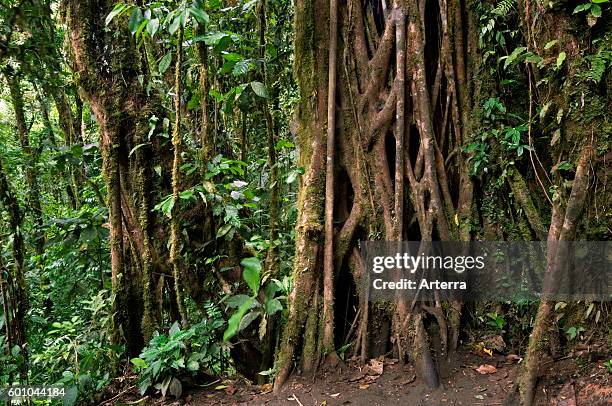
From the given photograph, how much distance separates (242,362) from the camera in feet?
11.5

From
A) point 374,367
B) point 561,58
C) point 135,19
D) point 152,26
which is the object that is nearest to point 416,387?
point 374,367

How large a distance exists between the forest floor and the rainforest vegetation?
0.24 ft

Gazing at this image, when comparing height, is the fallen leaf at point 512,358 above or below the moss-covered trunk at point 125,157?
below

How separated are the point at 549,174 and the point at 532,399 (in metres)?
1.50

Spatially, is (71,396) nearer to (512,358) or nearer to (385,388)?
(385,388)

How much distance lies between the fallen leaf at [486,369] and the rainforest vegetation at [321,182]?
221 mm

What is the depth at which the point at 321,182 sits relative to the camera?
330 cm

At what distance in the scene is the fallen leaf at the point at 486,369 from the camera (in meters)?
2.89

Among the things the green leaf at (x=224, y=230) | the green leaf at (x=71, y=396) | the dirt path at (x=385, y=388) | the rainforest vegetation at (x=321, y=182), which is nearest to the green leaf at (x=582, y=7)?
the rainforest vegetation at (x=321, y=182)

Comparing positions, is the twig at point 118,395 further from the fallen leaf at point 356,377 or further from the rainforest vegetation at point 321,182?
the fallen leaf at point 356,377

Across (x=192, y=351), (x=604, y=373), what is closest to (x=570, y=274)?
(x=604, y=373)

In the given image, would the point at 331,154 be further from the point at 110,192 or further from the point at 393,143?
the point at 110,192

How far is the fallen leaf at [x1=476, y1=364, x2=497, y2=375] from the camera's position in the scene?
2.89m

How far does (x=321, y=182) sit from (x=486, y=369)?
1611 mm
